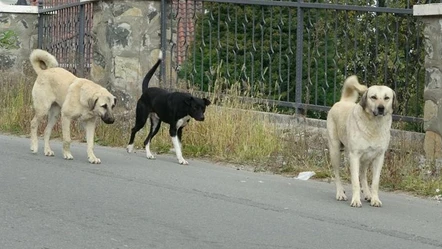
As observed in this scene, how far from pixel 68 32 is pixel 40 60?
518 cm

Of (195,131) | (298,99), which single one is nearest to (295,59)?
(298,99)

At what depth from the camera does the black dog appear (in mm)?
11766

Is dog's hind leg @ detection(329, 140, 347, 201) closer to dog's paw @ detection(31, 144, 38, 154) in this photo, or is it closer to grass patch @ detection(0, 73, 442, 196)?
grass patch @ detection(0, 73, 442, 196)

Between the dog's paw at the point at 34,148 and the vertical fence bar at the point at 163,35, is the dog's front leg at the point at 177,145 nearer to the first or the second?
the dog's paw at the point at 34,148

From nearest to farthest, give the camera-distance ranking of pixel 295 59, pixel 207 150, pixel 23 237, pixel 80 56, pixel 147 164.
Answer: pixel 23 237
pixel 147 164
pixel 207 150
pixel 295 59
pixel 80 56

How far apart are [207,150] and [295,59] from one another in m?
1.92

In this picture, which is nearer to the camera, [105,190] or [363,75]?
[105,190]

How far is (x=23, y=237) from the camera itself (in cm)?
721

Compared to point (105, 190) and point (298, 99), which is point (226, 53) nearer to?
point (298, 99)

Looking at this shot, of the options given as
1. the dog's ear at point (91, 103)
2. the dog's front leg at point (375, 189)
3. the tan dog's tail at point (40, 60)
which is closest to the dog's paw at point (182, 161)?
the dog's ear at point (91, 103)

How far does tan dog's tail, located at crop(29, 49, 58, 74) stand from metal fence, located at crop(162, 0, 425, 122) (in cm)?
228

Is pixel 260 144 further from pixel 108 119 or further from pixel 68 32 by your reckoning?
pixel 68 32

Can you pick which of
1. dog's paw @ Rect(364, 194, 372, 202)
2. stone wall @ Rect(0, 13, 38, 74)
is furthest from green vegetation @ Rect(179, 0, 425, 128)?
stone wall @ Rect(0, 13, 38, 74)

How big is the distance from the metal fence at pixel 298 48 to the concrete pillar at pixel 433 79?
475mm
